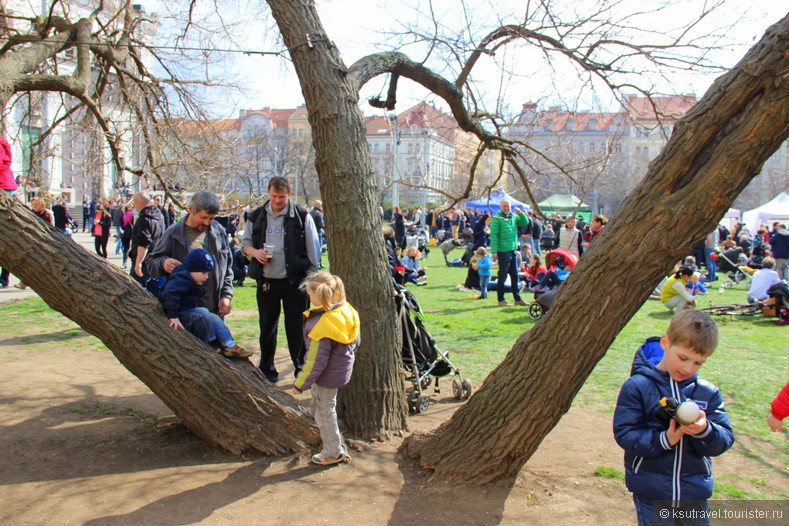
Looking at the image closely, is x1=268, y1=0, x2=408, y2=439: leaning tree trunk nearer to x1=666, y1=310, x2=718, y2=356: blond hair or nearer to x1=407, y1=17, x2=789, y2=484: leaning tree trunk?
x1=407, y1=17, x2=789, y2=484: leaning tree trunk

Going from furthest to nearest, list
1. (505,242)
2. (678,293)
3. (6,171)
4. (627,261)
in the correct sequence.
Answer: (505,242), (678,293), (6,171), (627,261)

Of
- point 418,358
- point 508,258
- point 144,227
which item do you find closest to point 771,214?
point 508,258

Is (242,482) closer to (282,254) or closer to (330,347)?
(330,347)

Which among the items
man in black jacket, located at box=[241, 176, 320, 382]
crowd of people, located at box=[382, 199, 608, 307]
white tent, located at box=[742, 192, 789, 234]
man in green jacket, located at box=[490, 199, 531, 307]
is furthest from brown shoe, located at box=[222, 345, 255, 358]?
white tent, located at box=[742, 192, 789, 234]

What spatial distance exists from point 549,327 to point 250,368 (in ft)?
7.15

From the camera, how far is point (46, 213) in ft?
33.7

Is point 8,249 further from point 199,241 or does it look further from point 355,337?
point 355,337

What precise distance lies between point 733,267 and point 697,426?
55.5ft

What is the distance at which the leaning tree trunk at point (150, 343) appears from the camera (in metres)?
3.99

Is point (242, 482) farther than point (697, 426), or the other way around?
point (242, 482)

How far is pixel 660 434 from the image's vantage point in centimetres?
258

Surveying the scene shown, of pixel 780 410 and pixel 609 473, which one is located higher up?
pixel 780 410

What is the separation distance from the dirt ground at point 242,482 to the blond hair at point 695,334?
1390 mm

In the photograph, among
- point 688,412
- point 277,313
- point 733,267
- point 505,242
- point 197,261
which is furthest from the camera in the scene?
point 733,267
